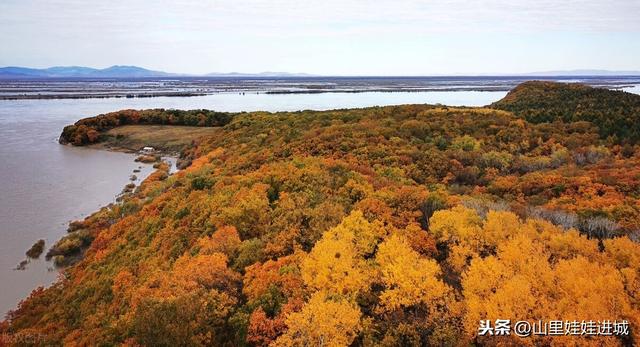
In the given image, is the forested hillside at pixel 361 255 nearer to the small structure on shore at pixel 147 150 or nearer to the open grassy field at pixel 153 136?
the small structure on shore at pixel 147 150

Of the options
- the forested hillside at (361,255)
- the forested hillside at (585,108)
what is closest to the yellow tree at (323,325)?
the forested hillside at (361,255)

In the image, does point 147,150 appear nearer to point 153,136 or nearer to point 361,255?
point 153,136

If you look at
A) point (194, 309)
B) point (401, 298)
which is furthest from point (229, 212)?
point (401, 298)

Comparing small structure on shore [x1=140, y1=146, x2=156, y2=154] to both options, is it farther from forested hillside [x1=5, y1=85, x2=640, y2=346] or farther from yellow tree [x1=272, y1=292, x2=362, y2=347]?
yellow tree [x1=272, y1=292, x2=362, y2=347]

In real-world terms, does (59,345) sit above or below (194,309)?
below

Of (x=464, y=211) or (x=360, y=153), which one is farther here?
(x=360, y=153)

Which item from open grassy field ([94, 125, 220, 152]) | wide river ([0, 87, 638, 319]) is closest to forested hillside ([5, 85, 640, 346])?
wide river ([0, 87, 638, 319])

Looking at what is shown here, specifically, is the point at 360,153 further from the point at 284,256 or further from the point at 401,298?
the point at 401,298
